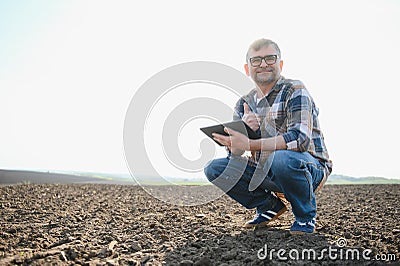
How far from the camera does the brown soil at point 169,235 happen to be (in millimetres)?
2934

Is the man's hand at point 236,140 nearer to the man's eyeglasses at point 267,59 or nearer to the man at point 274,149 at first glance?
the man at point 274,149

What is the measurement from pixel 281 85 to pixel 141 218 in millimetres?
2294

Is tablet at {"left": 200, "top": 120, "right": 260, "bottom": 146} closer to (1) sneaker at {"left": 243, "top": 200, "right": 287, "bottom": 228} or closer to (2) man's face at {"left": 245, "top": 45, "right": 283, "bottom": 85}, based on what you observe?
(2) man's face at {"left": 245, "top": 45, "right": 283, "bottom": 85}

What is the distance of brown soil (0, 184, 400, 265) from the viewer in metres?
2.93

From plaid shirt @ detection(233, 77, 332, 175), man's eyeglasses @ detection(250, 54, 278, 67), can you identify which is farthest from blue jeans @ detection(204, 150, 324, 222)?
man's eyeglasses @ detection(250, 54, 278, 67)

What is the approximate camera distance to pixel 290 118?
11.6 feet

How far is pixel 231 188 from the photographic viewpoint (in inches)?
160

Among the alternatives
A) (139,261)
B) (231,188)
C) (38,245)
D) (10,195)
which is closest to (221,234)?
(231,188)

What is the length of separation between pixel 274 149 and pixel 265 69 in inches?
33.1

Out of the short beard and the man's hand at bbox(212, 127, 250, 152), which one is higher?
the short beard

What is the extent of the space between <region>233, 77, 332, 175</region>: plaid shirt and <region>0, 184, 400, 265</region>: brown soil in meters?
0.76

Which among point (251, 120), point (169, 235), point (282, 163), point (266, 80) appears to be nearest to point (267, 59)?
point (266, 80)

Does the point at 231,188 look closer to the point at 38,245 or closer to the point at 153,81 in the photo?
the point at 153,81

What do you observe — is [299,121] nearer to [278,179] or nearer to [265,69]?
[278,179]
